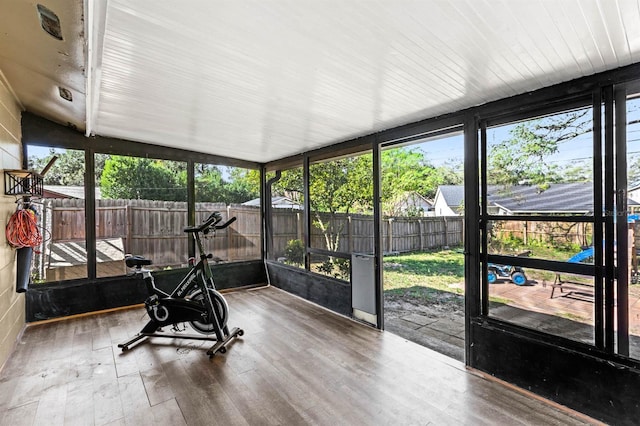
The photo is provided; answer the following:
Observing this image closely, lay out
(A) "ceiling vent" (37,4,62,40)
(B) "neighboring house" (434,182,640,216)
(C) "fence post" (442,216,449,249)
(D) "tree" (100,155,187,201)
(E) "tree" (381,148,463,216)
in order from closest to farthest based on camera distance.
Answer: (A) "ceiling vent" (37,4,62,40), (B) "neighboring house" (434,182,640,216), (D) "tree" (100,155,187,201), (E) "tree" (381,148,463,216), (C) "fence post" (442,216,449,249)

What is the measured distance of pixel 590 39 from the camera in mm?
1623

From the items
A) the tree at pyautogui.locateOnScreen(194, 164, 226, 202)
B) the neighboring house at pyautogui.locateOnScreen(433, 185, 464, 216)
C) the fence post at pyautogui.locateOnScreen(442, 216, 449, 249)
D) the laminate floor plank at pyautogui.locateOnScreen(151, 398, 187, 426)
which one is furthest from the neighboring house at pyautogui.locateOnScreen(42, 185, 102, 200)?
the fence post at pyautogui.locateOnScreen(442, 216, 449, 249)

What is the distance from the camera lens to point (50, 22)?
1706 mm

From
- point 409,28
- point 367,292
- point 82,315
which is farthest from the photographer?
point 82,315

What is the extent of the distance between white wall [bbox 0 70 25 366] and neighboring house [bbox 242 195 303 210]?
3.05 m

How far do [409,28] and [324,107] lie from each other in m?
1.29

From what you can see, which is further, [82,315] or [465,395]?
[82,315]

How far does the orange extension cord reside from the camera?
2947 millimetres

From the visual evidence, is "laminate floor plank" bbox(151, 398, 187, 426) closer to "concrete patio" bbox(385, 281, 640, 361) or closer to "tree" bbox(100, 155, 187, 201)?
"concrete patio" bbox(385, 281, 640, 361)

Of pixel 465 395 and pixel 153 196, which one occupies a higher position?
pixel 153 196

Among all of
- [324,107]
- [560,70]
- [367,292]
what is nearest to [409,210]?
[367,292]

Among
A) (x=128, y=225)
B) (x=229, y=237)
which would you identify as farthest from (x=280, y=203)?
(x=128, y=225)

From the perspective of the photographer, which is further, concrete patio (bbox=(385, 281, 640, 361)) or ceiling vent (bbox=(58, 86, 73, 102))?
ceiling vent (bbox=(58, 86, 73, 102))

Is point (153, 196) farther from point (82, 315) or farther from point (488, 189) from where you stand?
point (488, 189)
